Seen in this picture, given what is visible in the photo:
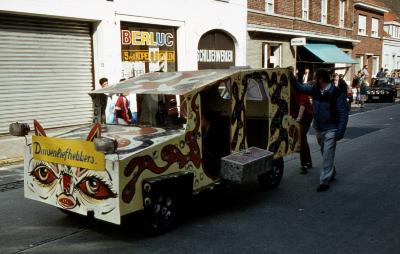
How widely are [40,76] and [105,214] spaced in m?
9.37

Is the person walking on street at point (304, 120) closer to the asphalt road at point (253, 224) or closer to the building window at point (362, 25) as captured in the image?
the asphalt road at point (253, 224)

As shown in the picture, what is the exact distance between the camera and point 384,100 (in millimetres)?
27500

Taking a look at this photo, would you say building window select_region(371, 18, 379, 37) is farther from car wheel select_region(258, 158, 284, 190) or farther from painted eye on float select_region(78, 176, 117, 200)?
painted eye on float select_region(78, 176, 117, 200)

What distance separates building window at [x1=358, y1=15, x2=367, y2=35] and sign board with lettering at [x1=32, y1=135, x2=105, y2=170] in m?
33.6

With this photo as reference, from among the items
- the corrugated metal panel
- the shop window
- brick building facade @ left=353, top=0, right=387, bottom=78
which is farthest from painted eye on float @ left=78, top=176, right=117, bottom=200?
brick building facade @ left=353, top=0, right=387, bottom=78

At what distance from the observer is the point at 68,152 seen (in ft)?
16.0

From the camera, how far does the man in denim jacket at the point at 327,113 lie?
703cm

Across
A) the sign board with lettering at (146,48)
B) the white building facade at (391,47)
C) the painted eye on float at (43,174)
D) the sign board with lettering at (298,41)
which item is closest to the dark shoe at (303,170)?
the painted eye on float at (43,174)

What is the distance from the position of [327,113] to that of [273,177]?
1.31 meters

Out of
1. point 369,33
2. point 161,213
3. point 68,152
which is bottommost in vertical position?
point 161,213

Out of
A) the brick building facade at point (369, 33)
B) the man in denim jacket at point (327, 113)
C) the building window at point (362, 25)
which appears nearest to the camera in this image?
the man in denim jacket at point (327, 113)

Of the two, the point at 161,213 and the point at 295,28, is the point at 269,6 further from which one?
the point at 161,213

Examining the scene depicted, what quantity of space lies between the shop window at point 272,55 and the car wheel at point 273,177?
15.8 meters

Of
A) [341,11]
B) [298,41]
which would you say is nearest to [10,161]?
[298,41]
